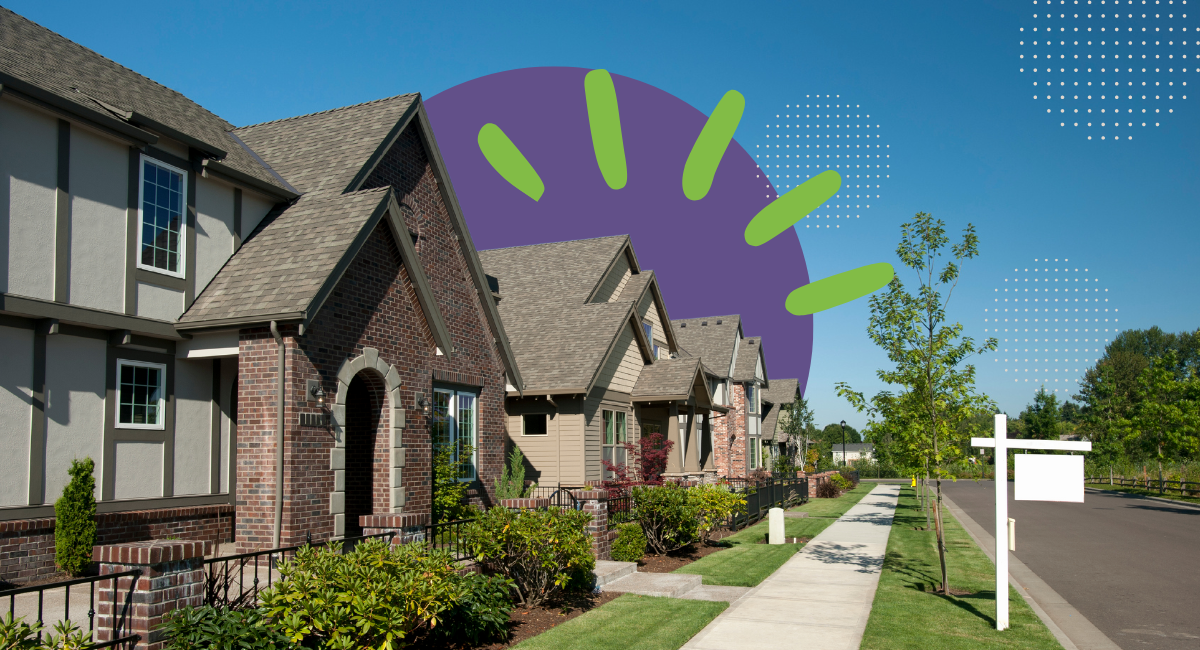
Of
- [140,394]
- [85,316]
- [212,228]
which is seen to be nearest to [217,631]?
[85,316]

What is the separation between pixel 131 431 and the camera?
37.4ft

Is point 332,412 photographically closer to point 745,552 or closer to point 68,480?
point 68,480

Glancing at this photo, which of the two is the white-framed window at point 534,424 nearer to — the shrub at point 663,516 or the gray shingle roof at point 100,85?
the shrub at point 663,516

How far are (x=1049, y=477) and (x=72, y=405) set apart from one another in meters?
13.0

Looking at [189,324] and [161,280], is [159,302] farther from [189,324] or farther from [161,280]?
[189,324]

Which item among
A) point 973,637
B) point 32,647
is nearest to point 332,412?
point 32,647

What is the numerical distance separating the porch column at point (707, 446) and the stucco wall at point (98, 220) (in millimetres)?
25083

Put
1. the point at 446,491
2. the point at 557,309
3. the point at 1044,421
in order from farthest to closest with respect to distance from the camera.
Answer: the point at 1044,421 → the point at 557,309 → the point at 446,491

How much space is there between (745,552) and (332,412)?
10.0 m

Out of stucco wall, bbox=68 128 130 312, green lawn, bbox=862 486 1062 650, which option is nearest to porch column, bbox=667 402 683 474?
green lawn, bbox=862 486 1062 650

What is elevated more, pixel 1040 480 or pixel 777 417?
pixel 1040 480

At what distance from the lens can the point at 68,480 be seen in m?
10.5

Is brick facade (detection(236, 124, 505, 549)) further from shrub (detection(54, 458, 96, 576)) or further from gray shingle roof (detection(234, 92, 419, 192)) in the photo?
shrub (detection(54, 458, 96, 576))

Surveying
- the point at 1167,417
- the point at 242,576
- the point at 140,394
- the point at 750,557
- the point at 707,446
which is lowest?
the point at 750,557
